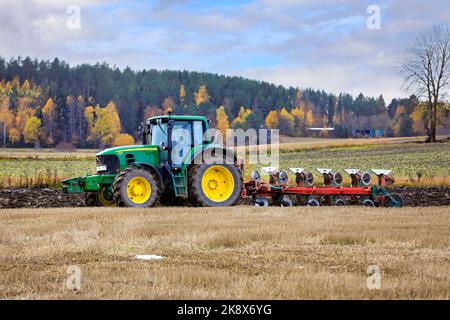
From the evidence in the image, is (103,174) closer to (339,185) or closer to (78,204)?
(78,204)

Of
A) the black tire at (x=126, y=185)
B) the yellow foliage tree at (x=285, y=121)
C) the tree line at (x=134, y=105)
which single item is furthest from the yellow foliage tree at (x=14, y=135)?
the black tire at (x=126, y=185)

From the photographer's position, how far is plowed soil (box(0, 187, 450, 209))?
2059 cm

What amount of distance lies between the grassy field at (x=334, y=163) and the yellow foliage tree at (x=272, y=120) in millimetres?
44466

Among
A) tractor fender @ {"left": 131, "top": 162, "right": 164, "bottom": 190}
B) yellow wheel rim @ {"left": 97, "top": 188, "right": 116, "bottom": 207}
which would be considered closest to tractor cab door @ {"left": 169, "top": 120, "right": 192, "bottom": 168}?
tractor fender @ {"left": 131, "top": 162, "right": 164, "bottom": 190}

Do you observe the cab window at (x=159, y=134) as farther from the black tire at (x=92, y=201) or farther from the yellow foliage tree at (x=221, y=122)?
the yellow foliage tree at (x=221, y=122)

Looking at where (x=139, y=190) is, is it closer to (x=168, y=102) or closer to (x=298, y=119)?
(x=168, y=102)

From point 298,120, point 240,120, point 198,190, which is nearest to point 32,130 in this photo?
point 240,120

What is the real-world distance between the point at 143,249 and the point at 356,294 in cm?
423

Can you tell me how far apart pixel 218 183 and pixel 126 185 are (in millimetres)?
2714

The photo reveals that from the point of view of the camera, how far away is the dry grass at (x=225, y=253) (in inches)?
281

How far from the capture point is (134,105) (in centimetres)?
9838

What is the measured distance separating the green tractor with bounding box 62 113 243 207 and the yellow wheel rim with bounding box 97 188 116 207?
2.23 ft

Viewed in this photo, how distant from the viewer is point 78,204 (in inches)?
810

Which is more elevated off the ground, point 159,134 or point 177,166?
point 159,134
